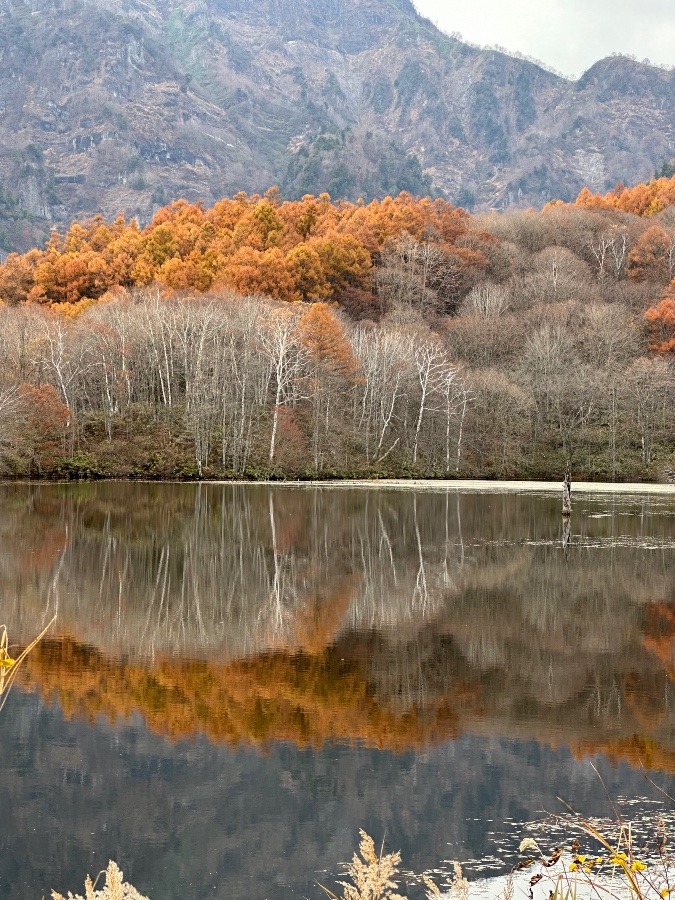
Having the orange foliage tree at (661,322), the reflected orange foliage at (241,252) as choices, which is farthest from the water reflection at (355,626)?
the reflected orange foliage at (241,252)

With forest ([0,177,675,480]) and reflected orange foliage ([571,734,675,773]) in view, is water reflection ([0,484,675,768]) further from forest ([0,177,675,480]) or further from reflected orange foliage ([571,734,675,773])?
forest ([0,177,675,480])

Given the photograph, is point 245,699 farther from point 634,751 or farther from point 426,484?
point 426,484

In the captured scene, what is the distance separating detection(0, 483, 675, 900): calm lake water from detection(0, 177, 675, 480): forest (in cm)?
3487

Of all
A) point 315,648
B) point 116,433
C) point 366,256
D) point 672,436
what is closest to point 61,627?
point 315,648

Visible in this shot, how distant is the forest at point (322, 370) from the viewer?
208 ft

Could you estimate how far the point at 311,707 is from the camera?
13.5 m

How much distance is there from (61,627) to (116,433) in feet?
154

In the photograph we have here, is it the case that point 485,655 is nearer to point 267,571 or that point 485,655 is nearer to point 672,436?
point 267,571

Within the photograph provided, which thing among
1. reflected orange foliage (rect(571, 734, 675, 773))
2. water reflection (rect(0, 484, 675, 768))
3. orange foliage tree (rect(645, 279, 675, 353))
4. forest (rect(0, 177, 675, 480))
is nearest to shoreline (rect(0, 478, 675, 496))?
forest (rect(0, 177, 675, 480))

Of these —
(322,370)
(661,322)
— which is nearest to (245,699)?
(322,370)

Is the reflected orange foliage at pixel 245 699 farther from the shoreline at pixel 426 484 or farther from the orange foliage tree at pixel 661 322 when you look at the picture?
the orange foliage tree at pixel 661 322

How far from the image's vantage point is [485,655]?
1664 centimetres

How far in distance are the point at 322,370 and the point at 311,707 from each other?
54.2m

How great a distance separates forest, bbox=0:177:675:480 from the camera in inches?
2491
